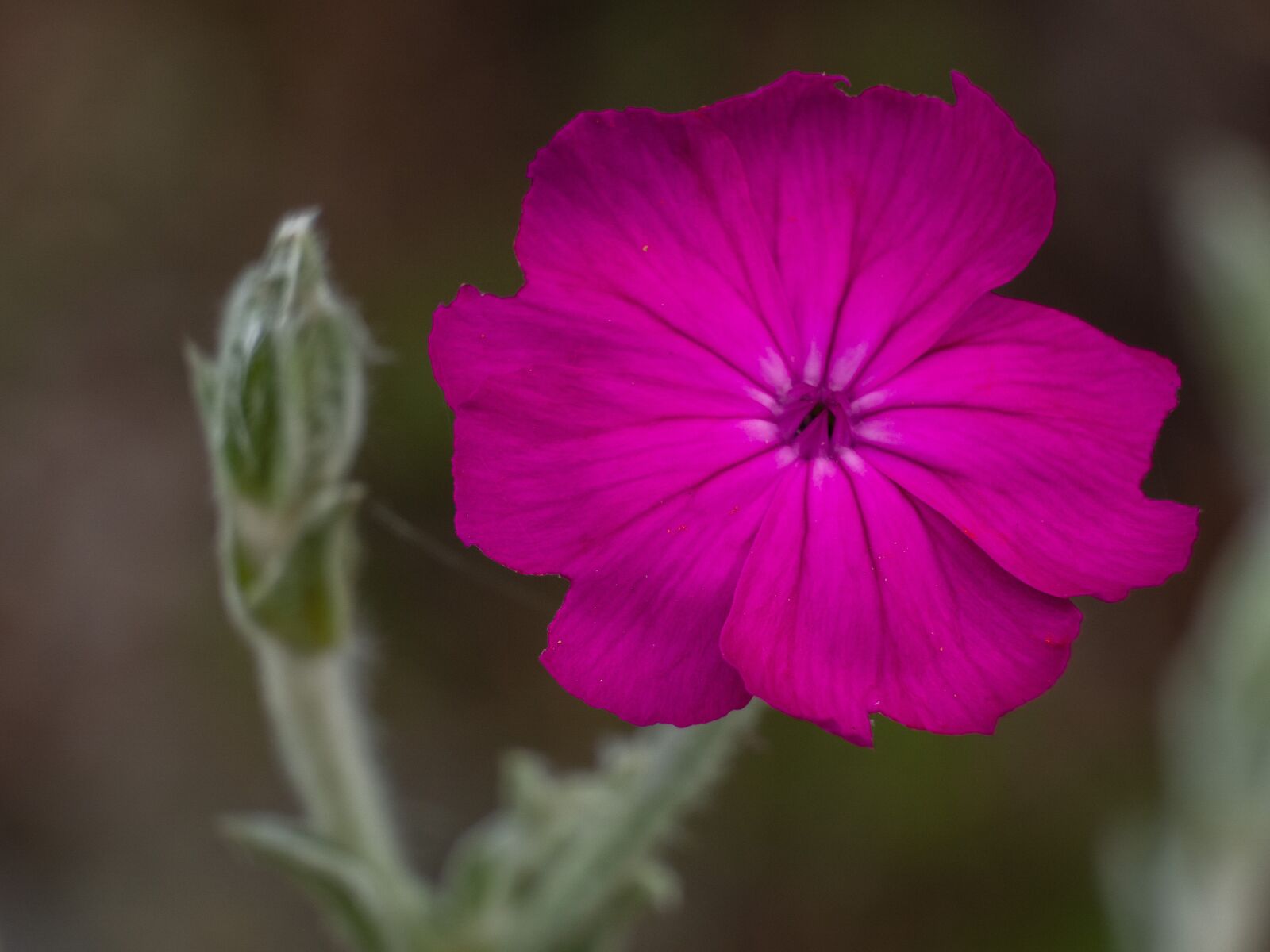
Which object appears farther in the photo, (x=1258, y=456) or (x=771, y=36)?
(x=771, y=36)

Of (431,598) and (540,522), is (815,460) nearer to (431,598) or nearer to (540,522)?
(540,522)

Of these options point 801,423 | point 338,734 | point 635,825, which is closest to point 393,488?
point 338,734

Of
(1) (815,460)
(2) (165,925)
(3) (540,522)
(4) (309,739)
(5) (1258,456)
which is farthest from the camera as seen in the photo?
(2) (165,925)

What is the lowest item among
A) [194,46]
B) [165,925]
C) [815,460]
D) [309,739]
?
[165,925]

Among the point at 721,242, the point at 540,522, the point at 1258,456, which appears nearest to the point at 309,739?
the point at 540,522

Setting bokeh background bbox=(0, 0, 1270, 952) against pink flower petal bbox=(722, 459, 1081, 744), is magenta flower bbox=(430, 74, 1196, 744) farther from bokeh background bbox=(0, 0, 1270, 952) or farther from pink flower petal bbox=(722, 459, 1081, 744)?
bokeh background bbox=(0, 0, 1270, 952)

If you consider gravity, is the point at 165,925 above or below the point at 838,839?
above

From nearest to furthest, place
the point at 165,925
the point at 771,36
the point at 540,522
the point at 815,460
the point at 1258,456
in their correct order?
the point at 540,522 < the point at 815,460 < the point at 1258,456 < the point at 165,925 < the point at 771,36
